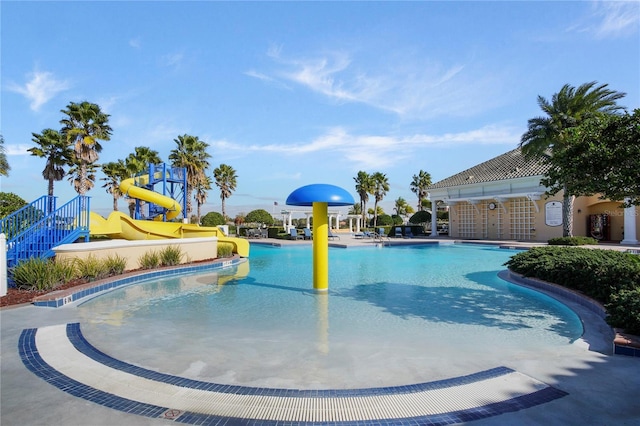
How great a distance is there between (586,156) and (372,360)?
4852mm

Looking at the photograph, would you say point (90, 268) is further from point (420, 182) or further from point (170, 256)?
point (420, 182)

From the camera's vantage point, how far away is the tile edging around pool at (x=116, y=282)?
708cm

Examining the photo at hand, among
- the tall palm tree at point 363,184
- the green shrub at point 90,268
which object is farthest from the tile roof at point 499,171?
the green shrub at point 90,268

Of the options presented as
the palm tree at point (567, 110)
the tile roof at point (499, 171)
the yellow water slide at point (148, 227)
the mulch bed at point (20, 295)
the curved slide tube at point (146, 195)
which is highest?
the palm tree at point (567, 110)

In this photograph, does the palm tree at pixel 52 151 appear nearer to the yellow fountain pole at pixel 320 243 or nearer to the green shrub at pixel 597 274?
the yellow fountain pole at pixel 320 243

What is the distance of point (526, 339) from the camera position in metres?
5.28

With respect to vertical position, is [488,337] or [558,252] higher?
[558,252]

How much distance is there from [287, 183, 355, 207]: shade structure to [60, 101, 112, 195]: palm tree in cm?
2027

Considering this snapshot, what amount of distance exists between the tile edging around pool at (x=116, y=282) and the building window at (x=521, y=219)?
22356 mm

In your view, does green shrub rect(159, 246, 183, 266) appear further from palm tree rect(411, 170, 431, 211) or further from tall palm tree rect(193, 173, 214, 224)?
palm tree rect(411, 170, 431, 211)

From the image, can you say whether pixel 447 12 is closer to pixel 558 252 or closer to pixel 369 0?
pixel 369 0

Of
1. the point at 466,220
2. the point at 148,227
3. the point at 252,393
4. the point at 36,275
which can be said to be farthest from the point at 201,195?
the point at 252,393

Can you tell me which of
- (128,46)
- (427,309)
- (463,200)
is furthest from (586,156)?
(463,200)

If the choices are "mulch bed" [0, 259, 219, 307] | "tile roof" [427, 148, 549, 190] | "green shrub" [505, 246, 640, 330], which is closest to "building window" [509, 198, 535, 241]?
"tile roof" [427, 148, 549, 190]
